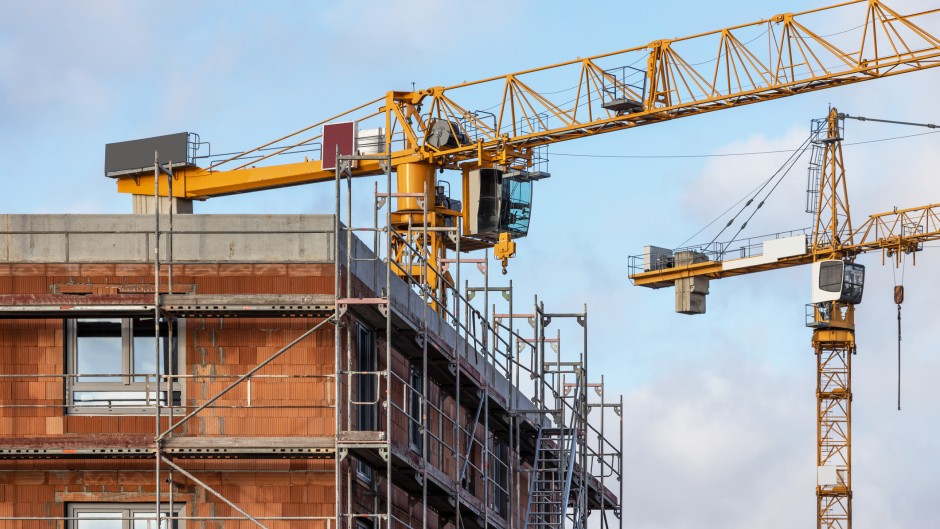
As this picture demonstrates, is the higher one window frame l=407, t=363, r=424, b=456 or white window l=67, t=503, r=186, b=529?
window frame l=407, t=363, r=424, b=456

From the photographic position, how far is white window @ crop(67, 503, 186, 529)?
2978cm

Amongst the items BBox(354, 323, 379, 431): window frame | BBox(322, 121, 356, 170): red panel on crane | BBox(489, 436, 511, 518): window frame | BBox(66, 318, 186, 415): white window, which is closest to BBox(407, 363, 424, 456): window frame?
BBox(354, 323, 379, 431): window frame

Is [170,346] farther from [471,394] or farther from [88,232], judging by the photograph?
[471,394]

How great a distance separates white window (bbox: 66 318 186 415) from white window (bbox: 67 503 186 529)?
130 cm

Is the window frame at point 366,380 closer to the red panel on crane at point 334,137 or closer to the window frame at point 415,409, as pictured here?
the window frame at point 415,409

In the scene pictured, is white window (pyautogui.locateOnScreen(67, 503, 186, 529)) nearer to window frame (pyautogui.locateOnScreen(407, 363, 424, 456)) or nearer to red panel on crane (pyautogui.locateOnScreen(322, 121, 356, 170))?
window frame (pyautogui.locateOnScreen(407, 363, 424, 456))

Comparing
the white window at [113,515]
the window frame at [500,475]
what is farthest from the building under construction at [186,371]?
the window frame at [500,475]

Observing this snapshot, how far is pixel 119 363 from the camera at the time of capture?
3042cm

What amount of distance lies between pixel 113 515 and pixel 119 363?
2.14 metres

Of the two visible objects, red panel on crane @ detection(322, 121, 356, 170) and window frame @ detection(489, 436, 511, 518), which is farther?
red panel on crane @ detection(322, 121, 356, 170)

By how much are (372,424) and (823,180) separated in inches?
3683

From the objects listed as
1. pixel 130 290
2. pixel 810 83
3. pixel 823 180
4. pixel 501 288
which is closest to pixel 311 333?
pixel 130 290

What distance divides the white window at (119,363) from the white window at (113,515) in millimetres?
1299

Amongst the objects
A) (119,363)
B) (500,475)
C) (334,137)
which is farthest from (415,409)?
(334,137)
